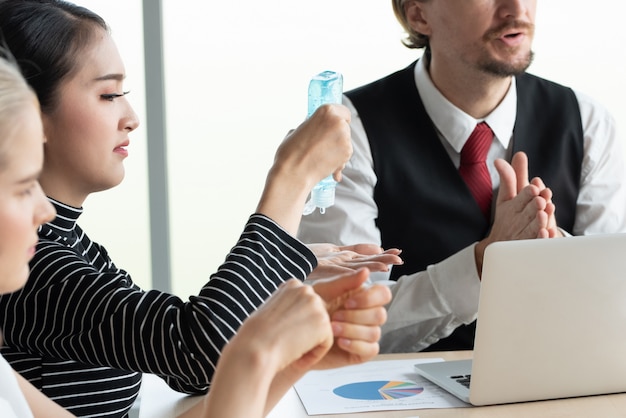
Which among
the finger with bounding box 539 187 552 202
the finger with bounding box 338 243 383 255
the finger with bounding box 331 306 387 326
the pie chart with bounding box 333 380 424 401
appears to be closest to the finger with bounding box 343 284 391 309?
the finger with bounding box 331 306 387 326

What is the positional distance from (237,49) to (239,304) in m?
2.62

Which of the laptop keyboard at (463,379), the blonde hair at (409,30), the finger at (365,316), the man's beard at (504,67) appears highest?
the blonde hair at (409,30)

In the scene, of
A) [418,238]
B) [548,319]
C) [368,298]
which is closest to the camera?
[368,298]

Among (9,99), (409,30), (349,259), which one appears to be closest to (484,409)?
(349,259)

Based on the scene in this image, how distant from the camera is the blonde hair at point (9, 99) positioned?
3.31ft

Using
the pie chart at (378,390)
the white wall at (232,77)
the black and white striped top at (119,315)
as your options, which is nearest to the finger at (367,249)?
the pie chart at (378,390)

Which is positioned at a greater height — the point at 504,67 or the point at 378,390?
the point at 504,67

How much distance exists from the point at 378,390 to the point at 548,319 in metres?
0.32

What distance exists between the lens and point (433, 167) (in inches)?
88.3

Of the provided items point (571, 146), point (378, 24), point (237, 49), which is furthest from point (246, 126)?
point (571, 146)

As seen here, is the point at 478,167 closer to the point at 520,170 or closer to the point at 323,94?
the point at 520,170

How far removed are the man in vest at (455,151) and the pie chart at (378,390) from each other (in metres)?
0.47

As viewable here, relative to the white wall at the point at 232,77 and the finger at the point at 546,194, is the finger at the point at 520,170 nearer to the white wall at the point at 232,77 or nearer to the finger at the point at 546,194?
the finger at the point at 546,194

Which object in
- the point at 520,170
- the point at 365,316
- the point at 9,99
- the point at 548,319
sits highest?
the point at 9,99
